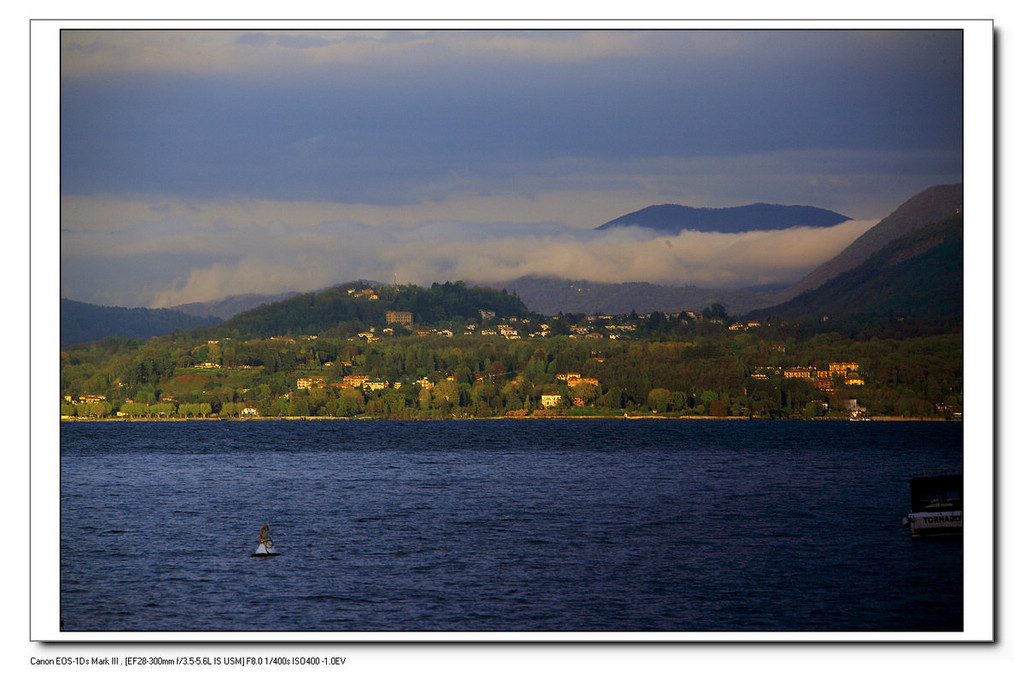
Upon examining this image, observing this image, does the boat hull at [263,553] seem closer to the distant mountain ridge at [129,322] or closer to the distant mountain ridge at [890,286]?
the distant mountain ridge at [129,322]

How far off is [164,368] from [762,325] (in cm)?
2642

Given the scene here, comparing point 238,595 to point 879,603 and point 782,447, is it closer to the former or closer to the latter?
point 879,603

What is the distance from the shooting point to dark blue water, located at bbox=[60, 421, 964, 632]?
1269 cm

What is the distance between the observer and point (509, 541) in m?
20.3

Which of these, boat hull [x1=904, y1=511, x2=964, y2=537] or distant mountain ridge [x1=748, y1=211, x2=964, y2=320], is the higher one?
distant mountain ridge [x1=748, y1=211, x2=964, y2=320]

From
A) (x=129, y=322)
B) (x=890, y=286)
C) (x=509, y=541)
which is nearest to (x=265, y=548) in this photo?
(x=509, y=541)

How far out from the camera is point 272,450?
51.2 m

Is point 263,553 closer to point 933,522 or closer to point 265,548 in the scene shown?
point 265,548

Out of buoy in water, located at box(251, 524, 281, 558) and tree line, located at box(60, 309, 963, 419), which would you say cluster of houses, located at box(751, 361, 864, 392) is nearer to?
tree line, located at box(60, 309, 963, 419)

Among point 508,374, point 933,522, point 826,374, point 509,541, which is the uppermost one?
point 826,374

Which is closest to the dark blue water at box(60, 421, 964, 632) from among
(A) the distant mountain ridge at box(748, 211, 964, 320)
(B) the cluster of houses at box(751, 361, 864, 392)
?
(B) the cluster of houses at box(751, 361, 864, 392)

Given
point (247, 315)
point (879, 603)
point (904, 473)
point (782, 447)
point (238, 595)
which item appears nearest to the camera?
point (879, 603)
